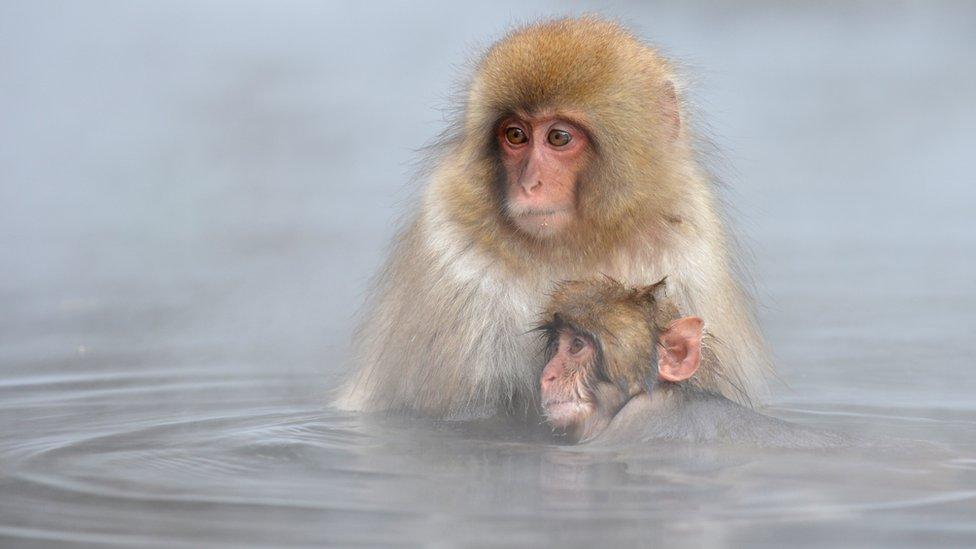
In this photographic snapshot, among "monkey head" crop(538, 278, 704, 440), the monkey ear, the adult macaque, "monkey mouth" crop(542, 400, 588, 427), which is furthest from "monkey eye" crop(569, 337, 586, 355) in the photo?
the monkey ear

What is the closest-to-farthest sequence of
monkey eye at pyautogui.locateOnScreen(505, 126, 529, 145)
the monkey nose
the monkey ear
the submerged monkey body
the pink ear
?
1. the submerged monkey body
2. the pink ear
3. the monkey nose
4. monkey eye at pyautogui.locateOnScreen(505, 126, 529, 145)
5. the monkey ear

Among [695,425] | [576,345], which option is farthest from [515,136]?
[695,425]

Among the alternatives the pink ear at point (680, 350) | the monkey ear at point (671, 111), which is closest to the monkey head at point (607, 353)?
the pink ear at point (680, 350)

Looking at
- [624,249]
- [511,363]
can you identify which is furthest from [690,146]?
[511,363]

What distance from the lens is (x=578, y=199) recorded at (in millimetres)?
4719

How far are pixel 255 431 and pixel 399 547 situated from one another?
167 centimetres

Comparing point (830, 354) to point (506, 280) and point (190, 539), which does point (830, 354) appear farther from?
point (190, 539)

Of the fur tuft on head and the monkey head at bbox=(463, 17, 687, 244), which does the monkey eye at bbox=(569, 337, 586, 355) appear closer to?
the fur tuft on head

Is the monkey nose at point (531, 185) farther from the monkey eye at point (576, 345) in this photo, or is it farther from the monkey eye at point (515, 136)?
the monkey eye at point (576, 345)

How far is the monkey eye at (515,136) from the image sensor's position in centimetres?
471

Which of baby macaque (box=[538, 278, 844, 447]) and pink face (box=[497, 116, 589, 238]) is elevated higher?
pink face (box=[497, 116, 589, 238])

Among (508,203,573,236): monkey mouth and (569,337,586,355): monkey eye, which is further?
(508,203,573,236): monkey mouth

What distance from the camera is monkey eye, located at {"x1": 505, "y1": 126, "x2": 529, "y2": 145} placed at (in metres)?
4.71

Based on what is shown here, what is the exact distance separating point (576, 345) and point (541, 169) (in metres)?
0.52
